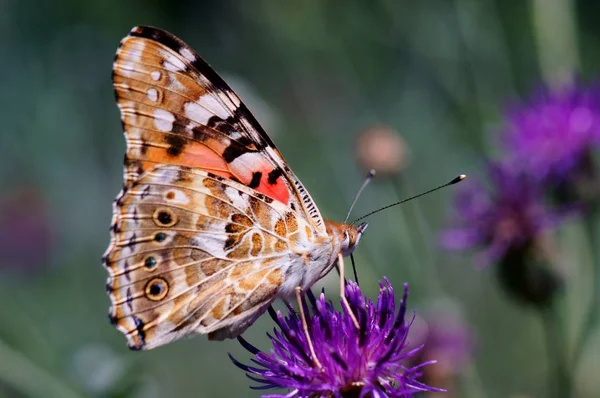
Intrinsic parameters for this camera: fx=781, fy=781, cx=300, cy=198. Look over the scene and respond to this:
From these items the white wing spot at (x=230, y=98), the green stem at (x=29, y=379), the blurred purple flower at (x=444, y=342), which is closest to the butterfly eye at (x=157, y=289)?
the white wing spot at (x=230, y=98)

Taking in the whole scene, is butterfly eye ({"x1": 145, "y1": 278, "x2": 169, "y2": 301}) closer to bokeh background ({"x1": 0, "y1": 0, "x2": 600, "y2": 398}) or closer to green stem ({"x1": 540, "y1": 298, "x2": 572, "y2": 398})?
bokeh background ({"x1": 0, "y1": 0, "x2": 600, "y2": 398})

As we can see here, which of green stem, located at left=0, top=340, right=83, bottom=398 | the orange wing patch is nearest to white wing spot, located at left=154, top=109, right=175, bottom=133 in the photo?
the orange wing patch

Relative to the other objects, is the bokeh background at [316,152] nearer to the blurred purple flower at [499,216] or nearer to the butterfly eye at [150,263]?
the blurred purple flower at [499,216]

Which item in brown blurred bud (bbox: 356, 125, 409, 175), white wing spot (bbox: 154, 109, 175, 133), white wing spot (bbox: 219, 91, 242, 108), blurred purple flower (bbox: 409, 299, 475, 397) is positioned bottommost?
blurred purple flower (bbox: 409, 299, 475, 397)

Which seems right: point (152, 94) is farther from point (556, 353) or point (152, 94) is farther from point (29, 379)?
point (556, 353)

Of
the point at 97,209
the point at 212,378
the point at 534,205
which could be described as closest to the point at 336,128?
the point at 97,209

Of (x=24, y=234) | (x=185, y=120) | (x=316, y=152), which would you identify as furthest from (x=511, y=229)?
(x=316, y=152)

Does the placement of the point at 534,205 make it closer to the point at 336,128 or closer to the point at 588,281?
the point at 588,281
